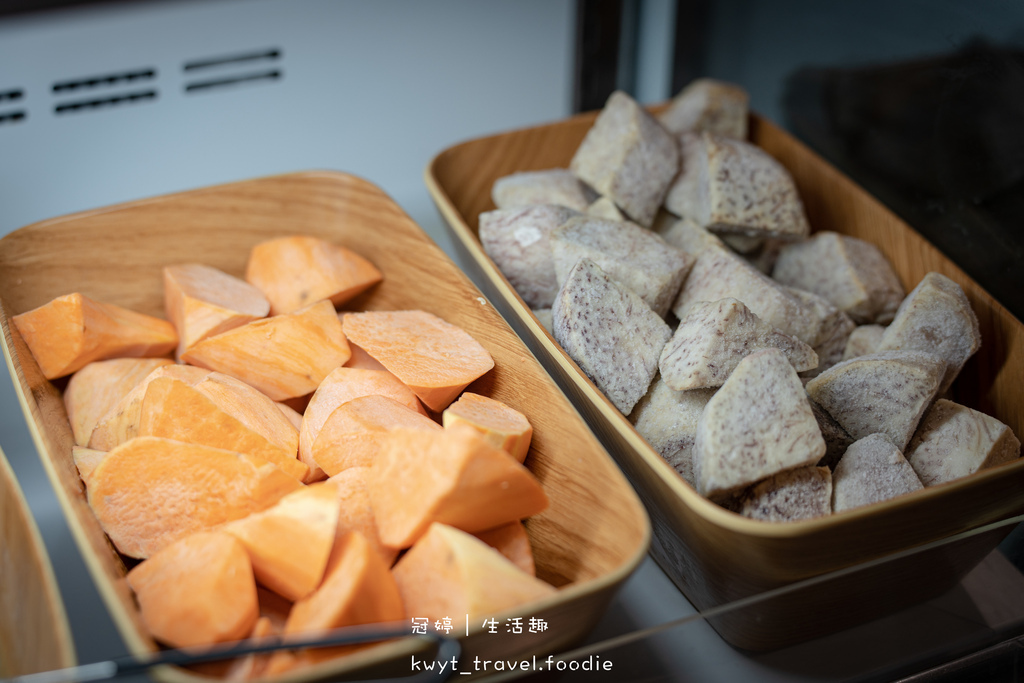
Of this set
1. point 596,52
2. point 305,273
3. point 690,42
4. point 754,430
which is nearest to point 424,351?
point 305,273

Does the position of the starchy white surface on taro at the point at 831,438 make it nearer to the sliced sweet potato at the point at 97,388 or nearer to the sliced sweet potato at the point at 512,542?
the sliced sweet potato at the point at 512,542

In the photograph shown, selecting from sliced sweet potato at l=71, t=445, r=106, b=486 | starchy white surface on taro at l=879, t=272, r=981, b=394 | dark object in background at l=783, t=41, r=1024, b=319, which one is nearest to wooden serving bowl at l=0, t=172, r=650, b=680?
sliced sweet potato at l=71, t=445, r=106, b=486

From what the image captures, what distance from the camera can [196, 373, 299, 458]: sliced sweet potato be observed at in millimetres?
635

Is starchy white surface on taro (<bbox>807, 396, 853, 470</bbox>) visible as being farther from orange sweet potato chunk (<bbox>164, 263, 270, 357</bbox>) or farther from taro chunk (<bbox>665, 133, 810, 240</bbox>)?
orange sweet potato chunk (<bbox>164, 263, 270, 357</bbox>)

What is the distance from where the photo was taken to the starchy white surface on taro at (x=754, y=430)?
56cm

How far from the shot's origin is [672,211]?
3.01 ft

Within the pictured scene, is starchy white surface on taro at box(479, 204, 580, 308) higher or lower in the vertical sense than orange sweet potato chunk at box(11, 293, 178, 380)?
higher

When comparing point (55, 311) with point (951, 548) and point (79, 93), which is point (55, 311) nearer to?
point (79, 93)

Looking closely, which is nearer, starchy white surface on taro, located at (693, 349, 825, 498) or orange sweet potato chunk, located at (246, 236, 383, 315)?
starchy white surface on taro, located at (693, 349, 825, 498)

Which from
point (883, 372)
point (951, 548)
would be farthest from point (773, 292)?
point (951, 548)

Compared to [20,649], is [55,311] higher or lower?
higher

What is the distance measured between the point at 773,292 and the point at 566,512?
305 millimetres

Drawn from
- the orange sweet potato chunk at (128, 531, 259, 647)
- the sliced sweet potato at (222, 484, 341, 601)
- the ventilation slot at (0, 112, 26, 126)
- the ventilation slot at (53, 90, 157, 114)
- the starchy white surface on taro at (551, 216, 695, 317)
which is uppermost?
the ventilation slot at (53, 90, 157, 114)

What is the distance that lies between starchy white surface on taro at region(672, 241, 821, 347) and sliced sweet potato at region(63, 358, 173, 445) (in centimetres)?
50
